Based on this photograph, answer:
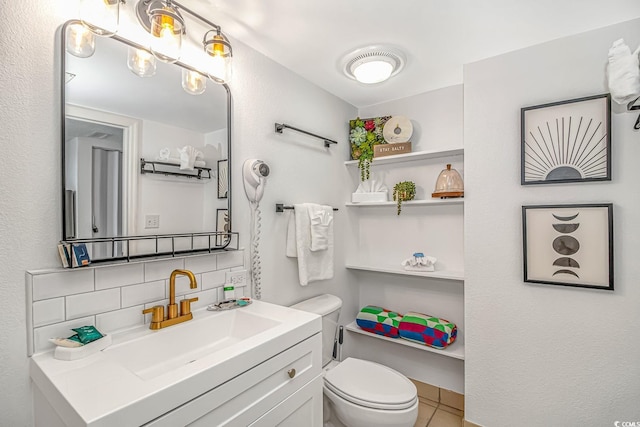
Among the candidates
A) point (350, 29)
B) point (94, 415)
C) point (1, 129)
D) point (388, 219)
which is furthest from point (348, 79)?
point (94, 415)

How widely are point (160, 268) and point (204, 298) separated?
0.86 ft

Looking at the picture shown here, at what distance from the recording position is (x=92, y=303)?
1043 millimetres

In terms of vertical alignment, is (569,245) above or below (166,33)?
below

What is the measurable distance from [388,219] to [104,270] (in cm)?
190

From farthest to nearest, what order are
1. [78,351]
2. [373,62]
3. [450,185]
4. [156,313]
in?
[450,185]
[373,62]
[156,313]
[78,351]

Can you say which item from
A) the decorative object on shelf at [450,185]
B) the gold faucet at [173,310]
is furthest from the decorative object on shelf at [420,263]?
the gold faucet at [173,310]

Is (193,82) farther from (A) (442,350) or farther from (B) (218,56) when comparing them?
(A) (442,350)

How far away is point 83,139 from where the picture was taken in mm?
1033

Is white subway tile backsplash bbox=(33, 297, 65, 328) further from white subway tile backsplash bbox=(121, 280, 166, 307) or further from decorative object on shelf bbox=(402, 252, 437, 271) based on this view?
decorative object on shelf bbox=(402, 252, 437, 271)

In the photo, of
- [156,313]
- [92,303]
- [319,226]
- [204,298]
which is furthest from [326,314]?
[92,303]

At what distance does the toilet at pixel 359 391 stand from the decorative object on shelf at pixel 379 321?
38 centimetres

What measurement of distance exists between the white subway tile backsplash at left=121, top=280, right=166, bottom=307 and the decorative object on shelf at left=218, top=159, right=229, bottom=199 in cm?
47

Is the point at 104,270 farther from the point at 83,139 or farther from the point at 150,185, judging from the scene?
the point at 83,139

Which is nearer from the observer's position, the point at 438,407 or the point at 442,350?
the point at 442,350
